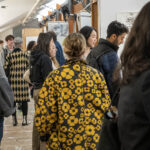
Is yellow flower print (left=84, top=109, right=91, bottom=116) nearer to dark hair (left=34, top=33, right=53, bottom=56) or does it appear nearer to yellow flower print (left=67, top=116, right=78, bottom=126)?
yellow flower print (left=67, top=116, right=78, bottom=126)

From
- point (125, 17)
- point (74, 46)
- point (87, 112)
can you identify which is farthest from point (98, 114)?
point (125, 17)

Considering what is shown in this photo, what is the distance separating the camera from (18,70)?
4.98m

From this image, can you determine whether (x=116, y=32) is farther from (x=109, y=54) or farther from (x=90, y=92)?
(x=90, y=92)

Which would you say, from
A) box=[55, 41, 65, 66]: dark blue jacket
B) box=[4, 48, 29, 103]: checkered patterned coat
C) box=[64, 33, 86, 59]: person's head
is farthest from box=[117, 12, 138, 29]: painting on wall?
box=[64, 33, 86, 59]: person's head

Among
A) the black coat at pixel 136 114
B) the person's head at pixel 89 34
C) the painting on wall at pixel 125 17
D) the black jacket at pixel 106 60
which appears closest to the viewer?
the black coat at pixel 136 114

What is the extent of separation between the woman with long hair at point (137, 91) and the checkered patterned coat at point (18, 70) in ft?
13.3

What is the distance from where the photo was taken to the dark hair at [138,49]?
97 centimetres

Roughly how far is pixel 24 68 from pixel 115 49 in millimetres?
2531

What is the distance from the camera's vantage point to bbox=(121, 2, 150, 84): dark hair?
966mm

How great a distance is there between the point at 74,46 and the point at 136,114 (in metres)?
1.36

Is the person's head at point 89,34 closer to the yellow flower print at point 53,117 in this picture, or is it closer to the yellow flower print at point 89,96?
the yellow flower print at point 89,96

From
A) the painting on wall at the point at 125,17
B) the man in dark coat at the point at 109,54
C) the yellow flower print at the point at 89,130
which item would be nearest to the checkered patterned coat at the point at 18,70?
the painting on wall at the point at 125,17

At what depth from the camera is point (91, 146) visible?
2.16m

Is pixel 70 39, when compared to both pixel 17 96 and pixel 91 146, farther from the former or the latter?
pixel 17 96
